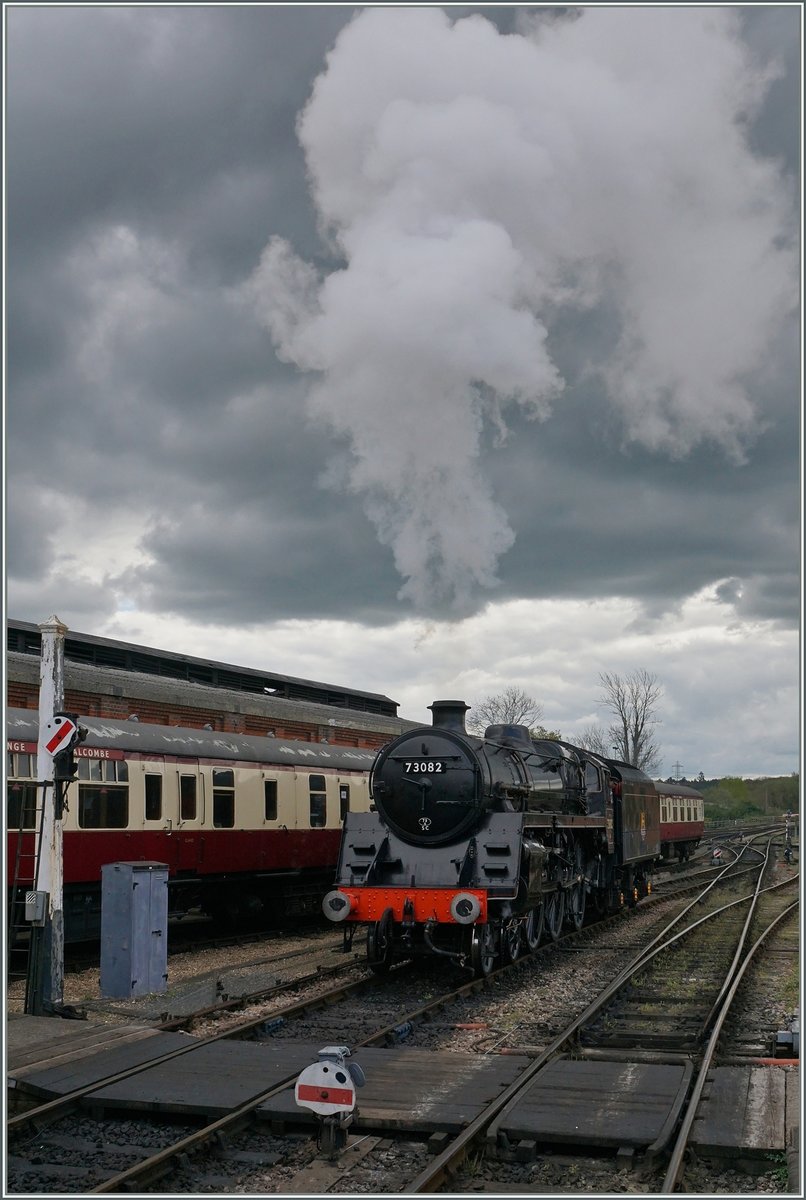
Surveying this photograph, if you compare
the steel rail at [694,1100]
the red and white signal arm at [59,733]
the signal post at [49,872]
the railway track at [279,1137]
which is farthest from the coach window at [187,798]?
the steel rail at [694,1100]

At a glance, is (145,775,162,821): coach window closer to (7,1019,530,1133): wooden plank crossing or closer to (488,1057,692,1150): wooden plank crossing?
(7,1019,530,1133): wooden plank crossing

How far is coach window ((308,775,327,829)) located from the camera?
56.3ft

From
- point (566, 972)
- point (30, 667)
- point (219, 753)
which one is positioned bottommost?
point (566, 972)

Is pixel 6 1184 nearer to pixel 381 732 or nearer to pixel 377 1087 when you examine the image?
pixel 377 1087

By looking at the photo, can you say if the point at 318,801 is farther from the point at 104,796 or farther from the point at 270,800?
the point at 104,796

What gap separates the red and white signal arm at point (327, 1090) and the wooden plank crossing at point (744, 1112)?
1815 millimetres

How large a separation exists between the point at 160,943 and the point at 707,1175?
6556 millimetres

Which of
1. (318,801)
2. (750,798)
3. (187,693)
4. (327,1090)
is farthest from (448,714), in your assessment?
(750,798)

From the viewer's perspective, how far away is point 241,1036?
8.16 m

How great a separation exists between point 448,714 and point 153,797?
405 cm

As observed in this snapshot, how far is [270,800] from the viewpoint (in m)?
16.0

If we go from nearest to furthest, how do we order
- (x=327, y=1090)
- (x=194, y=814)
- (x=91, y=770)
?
(x=327, y=1090) → (x=91, y=770) → (x=194, y=814)

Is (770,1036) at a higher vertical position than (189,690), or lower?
lower

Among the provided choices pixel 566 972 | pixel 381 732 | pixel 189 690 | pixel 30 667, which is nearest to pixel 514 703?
pixel 381 732
